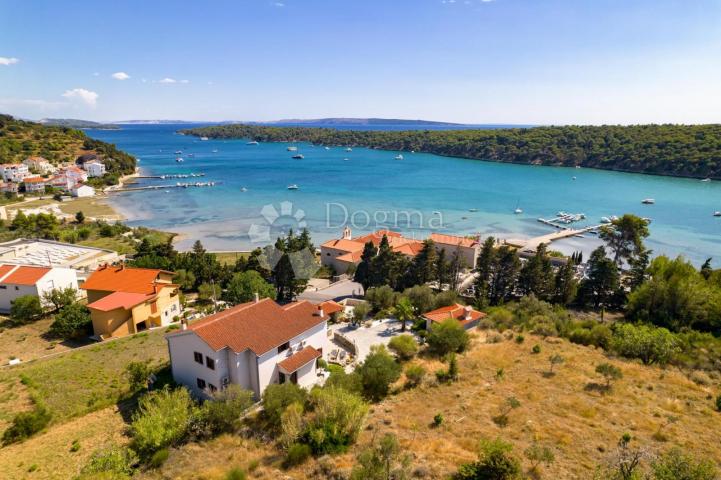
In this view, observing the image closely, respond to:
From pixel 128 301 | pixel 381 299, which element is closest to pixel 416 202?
pixel 381 299

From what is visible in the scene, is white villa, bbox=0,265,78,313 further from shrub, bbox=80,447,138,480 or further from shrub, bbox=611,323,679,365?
shrub, bbox=611,323,679,365

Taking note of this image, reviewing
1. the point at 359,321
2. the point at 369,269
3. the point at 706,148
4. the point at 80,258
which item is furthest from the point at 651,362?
the point at 706,148

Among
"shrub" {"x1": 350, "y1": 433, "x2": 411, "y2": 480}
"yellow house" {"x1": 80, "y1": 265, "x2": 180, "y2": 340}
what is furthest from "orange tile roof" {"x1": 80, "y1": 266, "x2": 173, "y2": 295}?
"shrub" {"x1": 350, "y1": 433, "x2": 411, "y2": 480}

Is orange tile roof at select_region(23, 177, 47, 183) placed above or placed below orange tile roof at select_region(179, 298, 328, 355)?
above

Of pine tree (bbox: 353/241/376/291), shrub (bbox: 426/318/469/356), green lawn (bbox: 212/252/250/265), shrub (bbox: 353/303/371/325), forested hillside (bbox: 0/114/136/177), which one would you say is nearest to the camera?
shrub (bbox: 426/318/469/356)

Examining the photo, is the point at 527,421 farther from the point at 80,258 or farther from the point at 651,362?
the point at 80,258

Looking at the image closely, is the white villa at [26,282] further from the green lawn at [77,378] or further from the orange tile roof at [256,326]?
the orange tile roof at [256,326]

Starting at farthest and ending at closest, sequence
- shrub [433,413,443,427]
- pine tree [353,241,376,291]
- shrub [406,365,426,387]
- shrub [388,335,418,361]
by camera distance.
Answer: pine tree [353,241,376,291] → shrub [388,335,418,361] → shrub [406,365,426,387] → shrub [433,413,443,427]

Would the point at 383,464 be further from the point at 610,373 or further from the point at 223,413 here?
the point at 610,373
